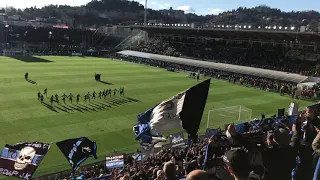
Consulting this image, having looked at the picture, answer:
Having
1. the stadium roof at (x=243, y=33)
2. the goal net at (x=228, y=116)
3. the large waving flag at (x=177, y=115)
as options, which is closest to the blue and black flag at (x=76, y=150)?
the large waving flag at (x=177, y=115)

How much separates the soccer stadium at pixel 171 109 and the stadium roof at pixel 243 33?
30 cm

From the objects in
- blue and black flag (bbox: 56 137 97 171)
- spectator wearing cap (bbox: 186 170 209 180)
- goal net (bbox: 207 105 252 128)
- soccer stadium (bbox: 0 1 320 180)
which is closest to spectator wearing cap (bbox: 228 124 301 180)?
soccer stadium (bbox: 0 1 320 180)

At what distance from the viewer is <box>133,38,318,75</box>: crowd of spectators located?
59.1 metres

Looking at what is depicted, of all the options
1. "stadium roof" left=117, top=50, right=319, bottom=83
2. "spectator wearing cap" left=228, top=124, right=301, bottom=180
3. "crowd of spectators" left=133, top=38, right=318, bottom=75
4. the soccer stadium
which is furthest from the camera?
"crowd of spectators" left=133, top=38, right=318, bottom=75

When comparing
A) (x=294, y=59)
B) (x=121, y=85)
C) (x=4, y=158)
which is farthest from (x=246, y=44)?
(x=4, y=158)

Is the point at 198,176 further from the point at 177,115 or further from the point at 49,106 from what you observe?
the point at 49,106

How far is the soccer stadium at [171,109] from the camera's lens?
7.15m

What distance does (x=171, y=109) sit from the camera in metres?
10.6

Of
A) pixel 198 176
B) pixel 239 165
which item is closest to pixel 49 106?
pixel 239 165

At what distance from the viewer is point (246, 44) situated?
73.1m

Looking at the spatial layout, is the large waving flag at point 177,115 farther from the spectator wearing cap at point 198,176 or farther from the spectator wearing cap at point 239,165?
the spectator wearing cap at point 198,176

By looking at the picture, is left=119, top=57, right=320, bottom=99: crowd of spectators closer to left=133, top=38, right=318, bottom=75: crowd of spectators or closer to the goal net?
left=133, top=38, right=318, bottom=75: crowd of spectators

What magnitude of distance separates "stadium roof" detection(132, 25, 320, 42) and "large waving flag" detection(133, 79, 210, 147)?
51.5 m

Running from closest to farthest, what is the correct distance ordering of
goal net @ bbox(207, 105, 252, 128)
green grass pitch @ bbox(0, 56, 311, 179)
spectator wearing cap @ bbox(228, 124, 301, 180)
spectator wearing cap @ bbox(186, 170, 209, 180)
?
spectator wearing cap @ bbox(186, 170, 209, 180), spectator wearing cap @ bbox(228, 124, 301, 180), green grass pitch @ bbox(0, 56, 311, 179), goal net @ bbox(207, 105, 252, 128)
